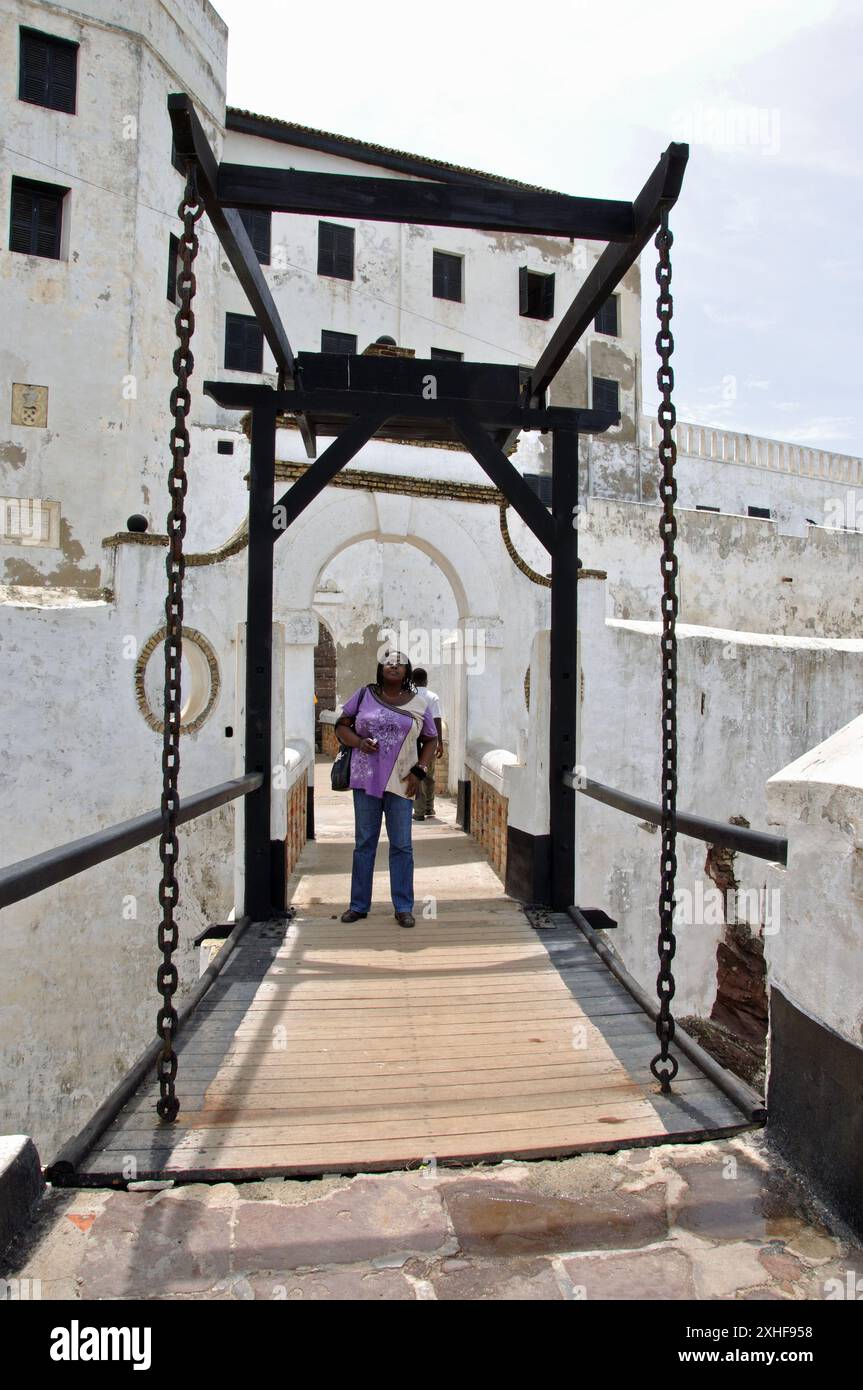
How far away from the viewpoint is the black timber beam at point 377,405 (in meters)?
5.36

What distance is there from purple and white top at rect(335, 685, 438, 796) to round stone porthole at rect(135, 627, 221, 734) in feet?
10.2

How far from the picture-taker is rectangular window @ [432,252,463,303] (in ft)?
73.9

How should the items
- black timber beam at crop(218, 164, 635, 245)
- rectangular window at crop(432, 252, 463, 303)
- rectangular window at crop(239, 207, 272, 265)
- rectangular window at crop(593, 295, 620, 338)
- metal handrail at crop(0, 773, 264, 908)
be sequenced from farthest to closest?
rectangular window at crop(593, 295, 620, 338)
rectangular window at crop(432, 252, 463, 303)
rectangular window at crop(239, 207, 272, 265)
black timber beam at crop(218, 164, 635, 245)
metal handrail at crop(0, 773, 264, 908)

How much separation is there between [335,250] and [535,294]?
5.65 meters

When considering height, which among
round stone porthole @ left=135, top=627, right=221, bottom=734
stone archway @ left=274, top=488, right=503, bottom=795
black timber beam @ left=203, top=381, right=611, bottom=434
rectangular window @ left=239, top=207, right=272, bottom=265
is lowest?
round stone porthole @ left=135, top=627, right=221, bottom=734

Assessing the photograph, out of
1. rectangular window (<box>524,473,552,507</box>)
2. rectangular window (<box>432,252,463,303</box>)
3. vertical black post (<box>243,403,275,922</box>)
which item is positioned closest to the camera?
vertical black post (<box>243,403,275,922</box>)

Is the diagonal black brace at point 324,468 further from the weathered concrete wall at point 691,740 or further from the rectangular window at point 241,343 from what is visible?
the rectangular window at point 241,343

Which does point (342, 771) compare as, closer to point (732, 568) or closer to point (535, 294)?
point (732, 568)

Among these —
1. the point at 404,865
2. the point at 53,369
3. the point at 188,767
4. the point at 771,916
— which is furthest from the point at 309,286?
the point at 771,916

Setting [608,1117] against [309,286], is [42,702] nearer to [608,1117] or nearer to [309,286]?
[608,1117]

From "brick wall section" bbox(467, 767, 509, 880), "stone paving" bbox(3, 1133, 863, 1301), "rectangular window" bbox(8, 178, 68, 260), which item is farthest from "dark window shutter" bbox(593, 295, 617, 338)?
"stone paving" bbox(3, 1133, 863, 1301)

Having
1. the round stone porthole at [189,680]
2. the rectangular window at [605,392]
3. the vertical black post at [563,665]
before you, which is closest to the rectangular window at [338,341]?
the rectangular window at [605,392]

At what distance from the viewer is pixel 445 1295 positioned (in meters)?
2.15

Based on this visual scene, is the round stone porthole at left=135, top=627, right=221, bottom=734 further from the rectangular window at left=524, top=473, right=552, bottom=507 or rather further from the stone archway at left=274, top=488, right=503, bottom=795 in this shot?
the rectangular window at left=524, top=473, right=552, bottom=507
